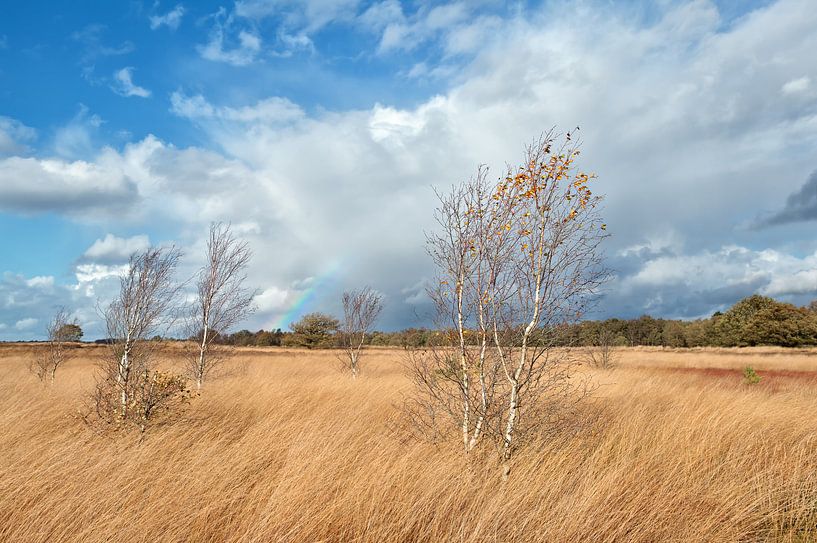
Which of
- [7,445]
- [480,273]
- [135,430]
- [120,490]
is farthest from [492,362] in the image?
[7,445]

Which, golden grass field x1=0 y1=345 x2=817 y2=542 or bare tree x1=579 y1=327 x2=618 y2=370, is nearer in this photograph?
golden grass field x1=0 y1=345 x2=817 y2=542

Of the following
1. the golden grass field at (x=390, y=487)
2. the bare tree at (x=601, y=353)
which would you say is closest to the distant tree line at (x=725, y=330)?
the bare tree at (x=601, y=353)

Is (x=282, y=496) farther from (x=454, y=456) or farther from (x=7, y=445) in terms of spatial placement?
(x=7, y=445)

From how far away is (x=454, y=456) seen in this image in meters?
5.68

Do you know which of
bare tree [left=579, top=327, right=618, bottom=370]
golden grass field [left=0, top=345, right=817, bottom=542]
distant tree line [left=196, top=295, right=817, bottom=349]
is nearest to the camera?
golden grass field [left=0, top=345, right=817, bottom=542]

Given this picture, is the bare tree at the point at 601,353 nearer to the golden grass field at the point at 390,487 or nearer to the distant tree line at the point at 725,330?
the golden grass field at the point at 390,487

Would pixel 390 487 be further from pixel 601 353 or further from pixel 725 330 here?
pixel 725 330

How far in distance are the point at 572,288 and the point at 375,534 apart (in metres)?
3.53

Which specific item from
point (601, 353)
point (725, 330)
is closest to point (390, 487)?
point (601, 353)

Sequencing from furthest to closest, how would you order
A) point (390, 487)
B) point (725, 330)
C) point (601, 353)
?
1. point (725, 330)
2. point (601, 353)
3. point (390, 487)

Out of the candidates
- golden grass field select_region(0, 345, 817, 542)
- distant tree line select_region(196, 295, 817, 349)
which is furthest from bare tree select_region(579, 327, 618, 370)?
distant tree line select_region(196, 295, 817, 349)

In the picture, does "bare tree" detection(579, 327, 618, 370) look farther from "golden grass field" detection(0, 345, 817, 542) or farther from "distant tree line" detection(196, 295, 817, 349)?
"distant tree line" detection(196, 295, 817, 349)

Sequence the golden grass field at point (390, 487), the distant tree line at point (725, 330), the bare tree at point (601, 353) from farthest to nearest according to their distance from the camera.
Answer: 1. the distant tree line at point (725, 330)
2. the bare tree at point (601, 353)
3. the golden grass field at point (390, 487)

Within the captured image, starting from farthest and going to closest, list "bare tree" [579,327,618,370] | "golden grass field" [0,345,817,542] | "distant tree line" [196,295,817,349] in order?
"distant tree line" [196,295,817,349]
"bare tree" [579,327,618,370]
"golden grass field" [0,345,817,542]
